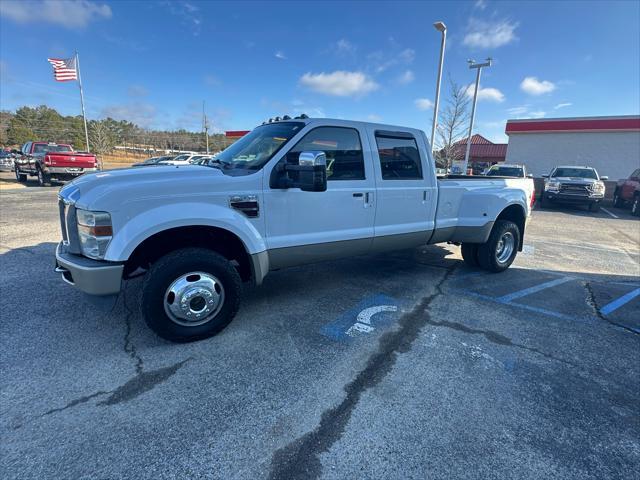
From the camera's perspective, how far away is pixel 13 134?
191ft

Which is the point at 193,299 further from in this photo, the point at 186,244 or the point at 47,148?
the point at 47,148

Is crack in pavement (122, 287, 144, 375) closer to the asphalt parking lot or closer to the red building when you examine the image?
the asphalt parking lot

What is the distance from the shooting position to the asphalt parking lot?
1952 mm

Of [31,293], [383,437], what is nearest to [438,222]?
[383,437]

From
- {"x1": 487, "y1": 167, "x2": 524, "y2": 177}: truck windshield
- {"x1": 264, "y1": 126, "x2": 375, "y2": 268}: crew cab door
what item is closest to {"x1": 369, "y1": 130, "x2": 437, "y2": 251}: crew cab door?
{"x1": 264, "y1": 126, "x2": 375, "y2": 268}: crew cab door

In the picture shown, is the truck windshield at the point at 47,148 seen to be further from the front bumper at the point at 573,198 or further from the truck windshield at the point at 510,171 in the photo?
the front bumper at the point at 573,198

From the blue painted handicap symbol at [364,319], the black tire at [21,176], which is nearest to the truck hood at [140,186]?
the blue painted handicap symbol at [364,319]

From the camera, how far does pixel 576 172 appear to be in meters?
15.0

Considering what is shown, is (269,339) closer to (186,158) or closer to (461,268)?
(461,268)

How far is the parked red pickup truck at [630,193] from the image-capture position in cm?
1379

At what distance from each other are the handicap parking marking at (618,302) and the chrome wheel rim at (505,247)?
4.72 feet

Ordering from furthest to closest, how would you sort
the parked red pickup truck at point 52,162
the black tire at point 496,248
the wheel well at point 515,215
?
the parked red pickup truck at point 52,162 → the wheel well at point 515,215 → the black tire at point 496,248

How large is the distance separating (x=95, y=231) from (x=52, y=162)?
16435 mm

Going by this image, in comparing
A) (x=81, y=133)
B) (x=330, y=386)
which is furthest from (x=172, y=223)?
(x=81, y=133)
